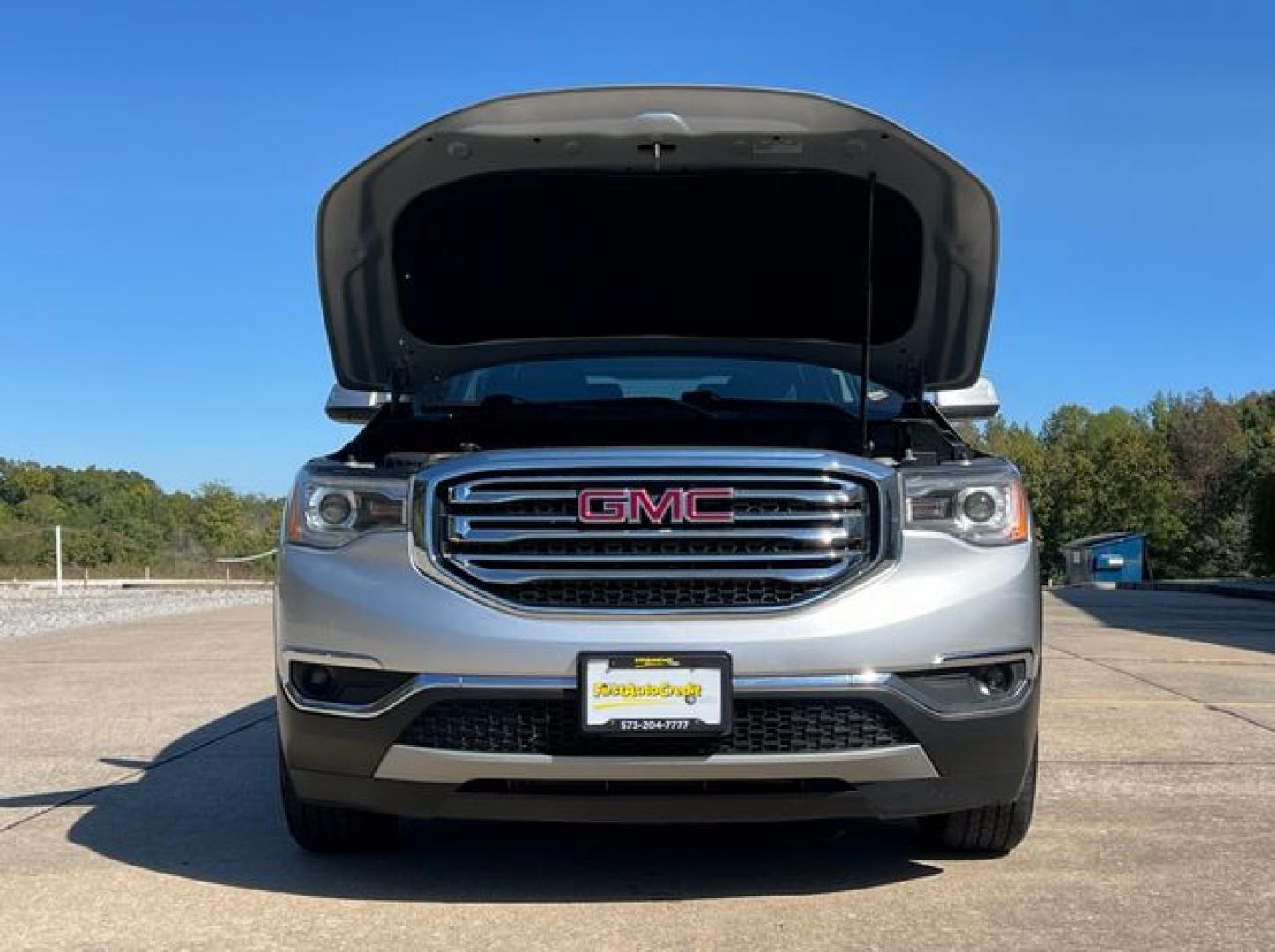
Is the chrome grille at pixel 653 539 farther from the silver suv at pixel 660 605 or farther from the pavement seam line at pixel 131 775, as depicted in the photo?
the pavement seam line at pixel 131 775

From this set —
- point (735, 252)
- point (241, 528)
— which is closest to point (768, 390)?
point (735, 252)

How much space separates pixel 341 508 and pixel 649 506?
32.7 inches

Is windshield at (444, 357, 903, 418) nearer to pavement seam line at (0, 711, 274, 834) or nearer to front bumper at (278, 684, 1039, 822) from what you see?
front bumper at (278, 684, 1039, 822)

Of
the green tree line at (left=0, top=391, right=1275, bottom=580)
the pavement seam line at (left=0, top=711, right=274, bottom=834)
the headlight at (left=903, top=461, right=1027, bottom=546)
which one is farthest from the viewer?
the green tree line at (left=0, top=391, right=1275, bottom=580)

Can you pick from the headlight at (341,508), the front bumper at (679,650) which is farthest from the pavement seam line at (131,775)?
the headlight at (341,508)

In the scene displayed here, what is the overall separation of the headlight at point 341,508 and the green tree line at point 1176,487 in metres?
64.1

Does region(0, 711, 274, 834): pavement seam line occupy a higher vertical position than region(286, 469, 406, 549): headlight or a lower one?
lower

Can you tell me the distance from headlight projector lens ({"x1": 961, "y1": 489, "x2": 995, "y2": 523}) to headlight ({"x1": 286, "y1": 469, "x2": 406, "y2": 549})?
1476mm

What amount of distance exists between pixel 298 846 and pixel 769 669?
68.9 inches

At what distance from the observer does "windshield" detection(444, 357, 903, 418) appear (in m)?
4.58

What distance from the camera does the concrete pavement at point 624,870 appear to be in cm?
310

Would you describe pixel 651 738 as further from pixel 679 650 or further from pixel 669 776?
pixel 679 650

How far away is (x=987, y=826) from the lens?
3670mm

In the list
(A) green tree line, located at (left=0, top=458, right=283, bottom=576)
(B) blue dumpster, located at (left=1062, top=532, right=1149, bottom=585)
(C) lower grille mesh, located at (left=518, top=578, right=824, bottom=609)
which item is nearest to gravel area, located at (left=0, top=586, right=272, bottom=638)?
(C) lower grille mesh, located at (left=518, top=578, right=824, bottom=609)
